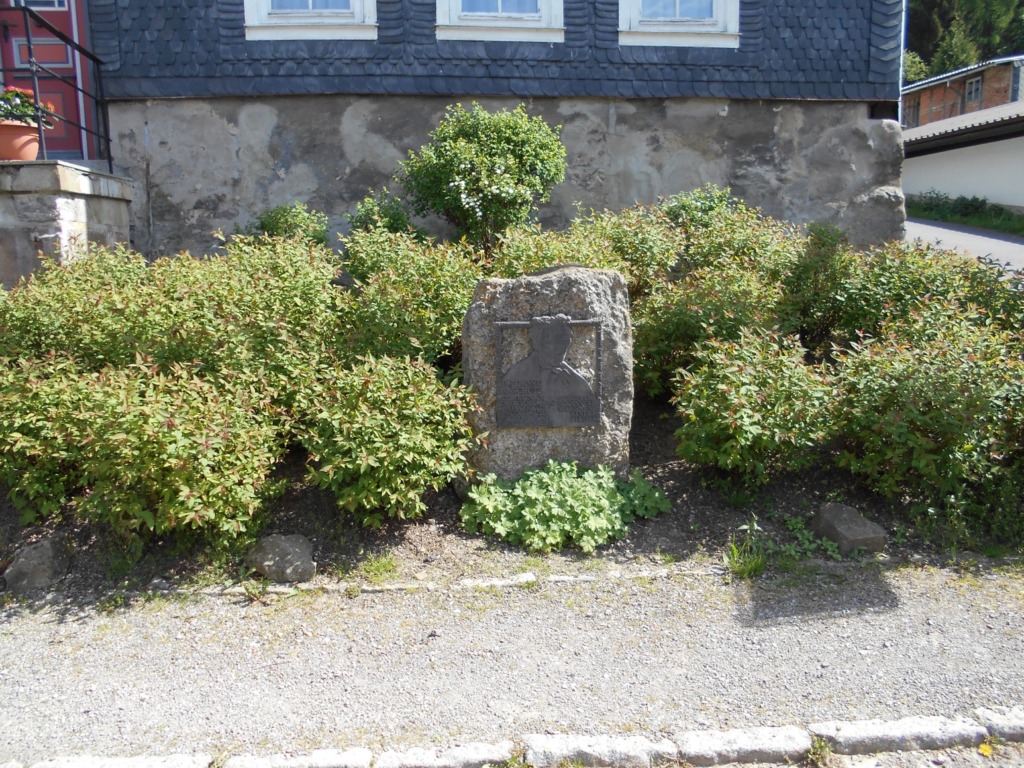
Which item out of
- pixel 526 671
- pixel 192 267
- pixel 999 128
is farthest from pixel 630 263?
pixel 999 128

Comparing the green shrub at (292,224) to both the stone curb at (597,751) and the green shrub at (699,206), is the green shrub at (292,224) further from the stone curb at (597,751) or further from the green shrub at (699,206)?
the stone curb at (597,751)

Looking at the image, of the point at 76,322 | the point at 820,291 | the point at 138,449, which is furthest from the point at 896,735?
the point at 76,322

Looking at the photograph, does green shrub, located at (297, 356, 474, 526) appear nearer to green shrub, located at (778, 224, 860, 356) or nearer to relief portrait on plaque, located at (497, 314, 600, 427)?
relief portrait on plaque, located at (497, 314, 600, 427)

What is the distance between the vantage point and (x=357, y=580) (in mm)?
4211

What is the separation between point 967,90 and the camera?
2481cm

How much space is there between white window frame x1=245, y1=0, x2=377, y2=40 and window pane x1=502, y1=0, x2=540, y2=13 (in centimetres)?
131

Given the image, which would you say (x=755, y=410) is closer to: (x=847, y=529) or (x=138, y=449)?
(x=847, y=529)

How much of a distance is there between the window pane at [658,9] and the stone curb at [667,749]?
741 centimetres

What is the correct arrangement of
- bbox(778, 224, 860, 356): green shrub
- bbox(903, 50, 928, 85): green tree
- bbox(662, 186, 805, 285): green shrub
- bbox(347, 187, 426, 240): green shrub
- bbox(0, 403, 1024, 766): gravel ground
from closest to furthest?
bbox(0, 403, 1024, 766): gravel ground → bbox(778, 224, 860, 356): green shrub → bbox(662, 186, 805, 285): green shrub → bbox(347, 187, 426, 240): green shrub → bbox(903, 50, 928, 85): green tree

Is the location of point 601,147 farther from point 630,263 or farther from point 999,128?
point 999,128

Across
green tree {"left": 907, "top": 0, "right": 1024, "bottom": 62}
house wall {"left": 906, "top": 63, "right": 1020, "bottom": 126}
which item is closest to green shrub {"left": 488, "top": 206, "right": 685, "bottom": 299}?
house wall {"left": 906, "top": 63, "right": 1020, "bottom": 126}

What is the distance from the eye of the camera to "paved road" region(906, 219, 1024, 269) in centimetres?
1413

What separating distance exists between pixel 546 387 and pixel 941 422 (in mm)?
2101

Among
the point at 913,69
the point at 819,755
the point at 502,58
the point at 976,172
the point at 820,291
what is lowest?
the point at 819,755
